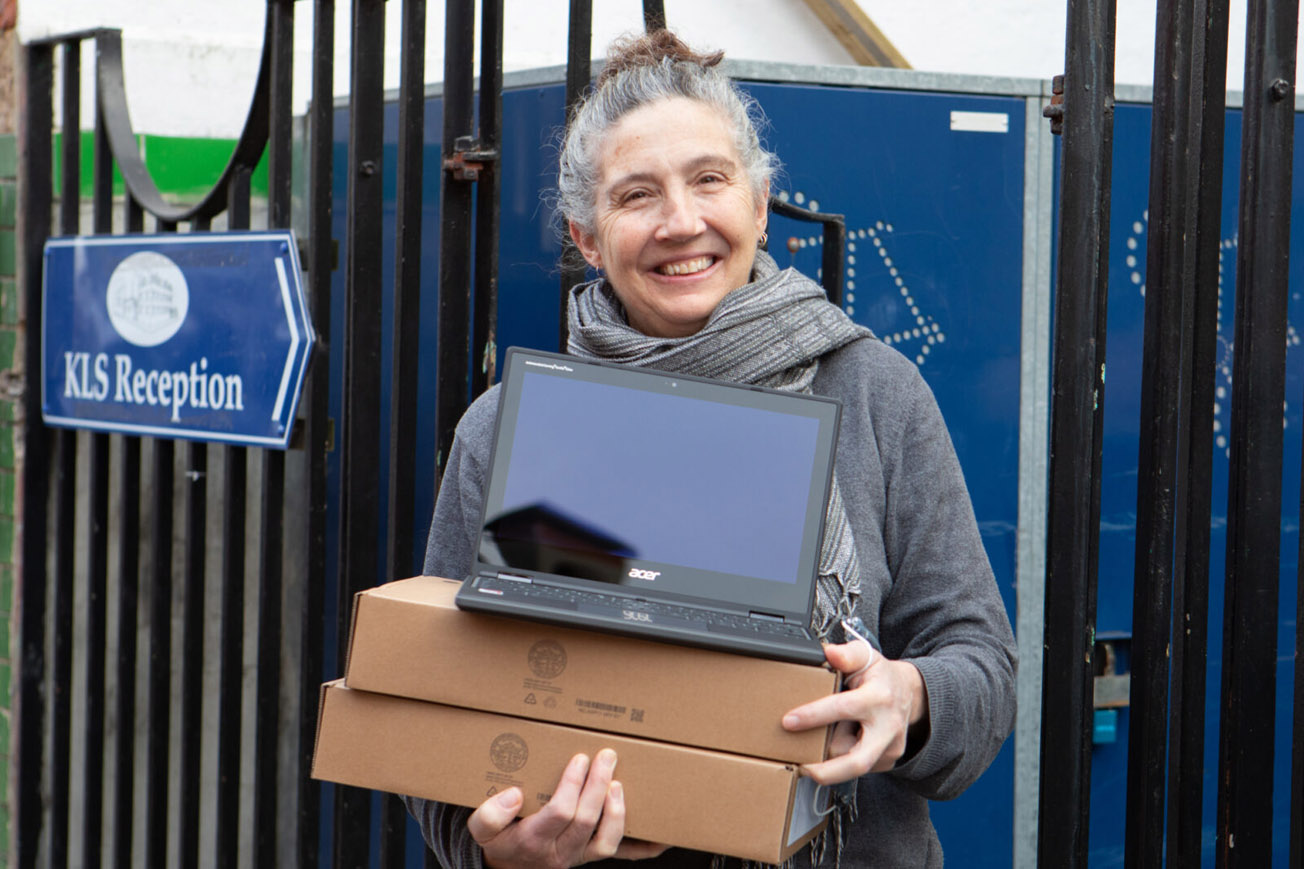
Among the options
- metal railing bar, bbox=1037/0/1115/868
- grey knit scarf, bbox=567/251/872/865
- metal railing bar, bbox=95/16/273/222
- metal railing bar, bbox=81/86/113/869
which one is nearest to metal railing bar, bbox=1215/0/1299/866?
metal railing bar, bbox=1037/0/1115/868

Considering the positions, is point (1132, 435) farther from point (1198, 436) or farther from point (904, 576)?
point (904, 576)

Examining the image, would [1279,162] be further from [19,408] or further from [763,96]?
[19,408]

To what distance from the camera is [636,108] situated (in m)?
1.64

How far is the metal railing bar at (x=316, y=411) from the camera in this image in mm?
2379

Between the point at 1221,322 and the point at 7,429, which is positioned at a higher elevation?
the point at 1221,322

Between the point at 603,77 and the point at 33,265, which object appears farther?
the point at 33,265

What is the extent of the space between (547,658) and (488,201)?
3.54ft

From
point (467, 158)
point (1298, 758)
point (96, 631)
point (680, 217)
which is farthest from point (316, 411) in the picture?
point (1298, 758)

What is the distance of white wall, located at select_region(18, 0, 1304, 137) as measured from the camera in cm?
337

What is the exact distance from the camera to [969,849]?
2.69 m

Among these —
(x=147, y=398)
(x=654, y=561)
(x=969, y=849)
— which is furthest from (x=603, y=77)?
(x=969, y=849)

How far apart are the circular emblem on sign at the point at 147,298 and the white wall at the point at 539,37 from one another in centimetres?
63

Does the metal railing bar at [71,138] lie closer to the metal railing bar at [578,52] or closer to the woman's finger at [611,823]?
the metal railing bar at [578,52]

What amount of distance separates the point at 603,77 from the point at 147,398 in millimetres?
1572
